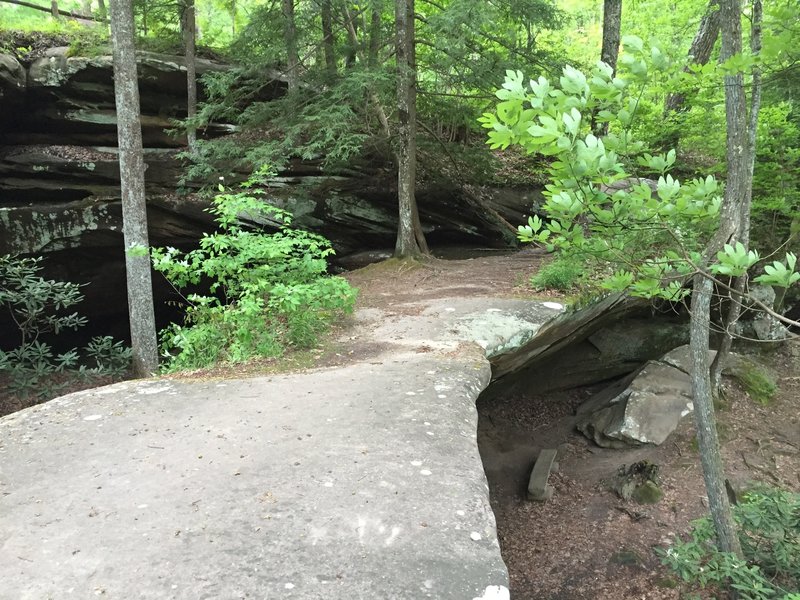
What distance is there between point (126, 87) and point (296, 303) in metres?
5.42

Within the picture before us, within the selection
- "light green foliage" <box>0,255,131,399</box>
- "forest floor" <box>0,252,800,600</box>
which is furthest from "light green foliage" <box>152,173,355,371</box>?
"light green foliage" <box>0,255,131,399</box>

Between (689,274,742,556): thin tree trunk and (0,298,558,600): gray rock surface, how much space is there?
1962 millimetres

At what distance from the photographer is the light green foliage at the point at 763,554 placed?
4434mm

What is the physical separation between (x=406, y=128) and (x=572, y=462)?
692cm

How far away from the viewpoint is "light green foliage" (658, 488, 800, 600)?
4434mm

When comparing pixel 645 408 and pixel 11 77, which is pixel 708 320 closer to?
pixel 645 408

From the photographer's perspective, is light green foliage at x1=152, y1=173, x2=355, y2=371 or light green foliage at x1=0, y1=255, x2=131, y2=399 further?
light green foliage at x1=0, y1=255, x2=131, y2=399

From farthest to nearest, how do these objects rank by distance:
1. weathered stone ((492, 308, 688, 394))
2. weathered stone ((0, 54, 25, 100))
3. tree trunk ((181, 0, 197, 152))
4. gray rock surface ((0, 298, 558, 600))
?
tree trunk ((181, 0, 197, 152)) < weathered stone ((492, 308, 688, 394)) < weathered stone ((0, 54, 25, 100)) < gray rock surface ((0, 298, 558, 600))

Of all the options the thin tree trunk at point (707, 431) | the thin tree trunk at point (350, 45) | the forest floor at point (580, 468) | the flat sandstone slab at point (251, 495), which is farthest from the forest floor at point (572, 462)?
the thin tree trunk at point (350, 45)

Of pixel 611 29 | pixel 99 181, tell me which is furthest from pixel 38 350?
pixel 611 29

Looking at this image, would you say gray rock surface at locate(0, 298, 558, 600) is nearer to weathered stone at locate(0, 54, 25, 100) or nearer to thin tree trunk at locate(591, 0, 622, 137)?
thin tree trunk at locate(591, 0, 622, 137)

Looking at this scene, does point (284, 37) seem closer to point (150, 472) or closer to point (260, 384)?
point (260, 384)

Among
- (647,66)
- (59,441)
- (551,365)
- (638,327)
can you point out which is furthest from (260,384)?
(638,327)

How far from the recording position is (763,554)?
479 centimetres
